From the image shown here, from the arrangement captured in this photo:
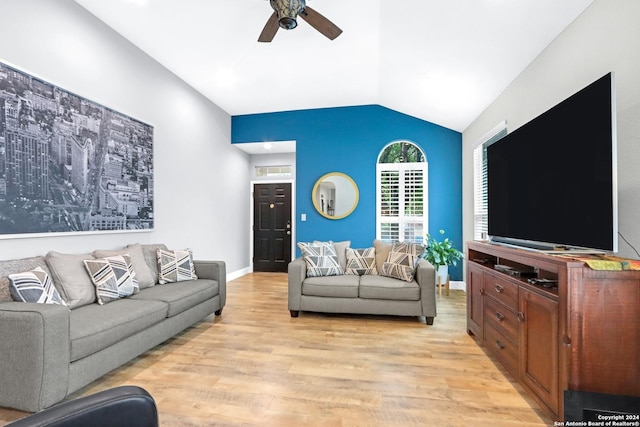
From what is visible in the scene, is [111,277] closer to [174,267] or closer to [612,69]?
[174,267]

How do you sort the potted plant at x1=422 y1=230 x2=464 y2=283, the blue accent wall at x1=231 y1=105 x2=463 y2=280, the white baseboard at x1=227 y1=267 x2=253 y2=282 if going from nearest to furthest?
the potted plant at x1=422 y1=230 x2=464 y2=283 < the blue accent wall at x1=231 y1=105 x2=463 y2=280 < the white baseboard at x1=227 y1=267 x2=253 y2=282

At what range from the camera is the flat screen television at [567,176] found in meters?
1.53

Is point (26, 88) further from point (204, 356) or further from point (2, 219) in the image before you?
point (204, 356)

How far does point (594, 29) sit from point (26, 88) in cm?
411

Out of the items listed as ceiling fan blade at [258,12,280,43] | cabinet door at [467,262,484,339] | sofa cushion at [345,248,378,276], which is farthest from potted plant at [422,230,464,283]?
ceiling fan blade at [258,12,280,43]

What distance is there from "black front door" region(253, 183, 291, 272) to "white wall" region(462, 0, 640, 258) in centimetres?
449

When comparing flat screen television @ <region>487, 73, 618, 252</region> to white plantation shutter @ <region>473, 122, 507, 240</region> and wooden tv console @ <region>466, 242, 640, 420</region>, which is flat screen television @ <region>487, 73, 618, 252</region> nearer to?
wooden tv console @ <region>466, 242, 640, 420</region>

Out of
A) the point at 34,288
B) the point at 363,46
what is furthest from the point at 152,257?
the point at 363,46

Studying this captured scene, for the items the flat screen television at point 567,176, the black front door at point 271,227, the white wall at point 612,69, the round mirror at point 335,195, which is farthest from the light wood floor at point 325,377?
the black front door at point 271,227

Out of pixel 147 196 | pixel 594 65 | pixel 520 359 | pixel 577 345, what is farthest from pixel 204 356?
pixel 594 65

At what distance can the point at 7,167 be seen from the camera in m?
2.19

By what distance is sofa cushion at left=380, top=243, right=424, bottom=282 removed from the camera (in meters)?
3.44

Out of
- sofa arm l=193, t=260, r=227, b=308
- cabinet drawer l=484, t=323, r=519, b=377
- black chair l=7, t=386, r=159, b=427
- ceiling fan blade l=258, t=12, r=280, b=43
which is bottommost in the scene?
cabinet drawer l=484, t=323, r=519, b=377

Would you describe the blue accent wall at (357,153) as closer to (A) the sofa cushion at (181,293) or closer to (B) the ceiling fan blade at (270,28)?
(A) the sofa cushion at (181,293)
